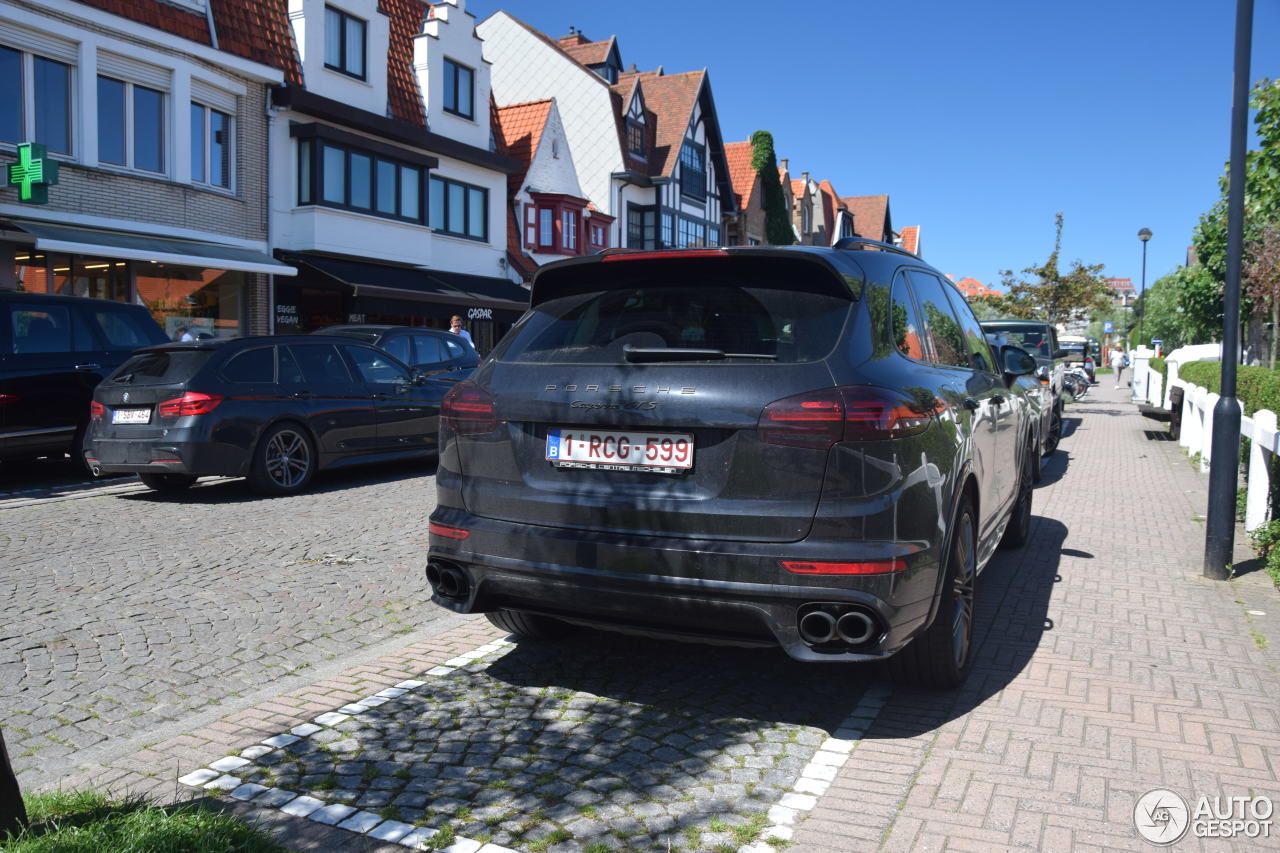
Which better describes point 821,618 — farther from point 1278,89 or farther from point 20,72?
point 20,72

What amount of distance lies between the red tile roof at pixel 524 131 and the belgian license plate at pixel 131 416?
2275 cm

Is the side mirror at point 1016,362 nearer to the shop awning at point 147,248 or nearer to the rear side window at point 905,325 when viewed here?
the rear side window at point 905,325

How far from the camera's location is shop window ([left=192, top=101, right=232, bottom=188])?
2031 centimetres

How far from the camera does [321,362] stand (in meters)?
11.0

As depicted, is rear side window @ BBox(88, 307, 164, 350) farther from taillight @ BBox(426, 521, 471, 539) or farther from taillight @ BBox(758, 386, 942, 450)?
taillight @ BBox(758, 386, 942, 450)

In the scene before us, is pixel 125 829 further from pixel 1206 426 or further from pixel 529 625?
pixel 1206 426

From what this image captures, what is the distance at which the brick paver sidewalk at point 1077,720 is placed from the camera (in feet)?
10.5

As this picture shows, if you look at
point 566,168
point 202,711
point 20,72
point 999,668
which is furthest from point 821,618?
point 566,168

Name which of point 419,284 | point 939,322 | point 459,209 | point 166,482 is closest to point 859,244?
point 939,322

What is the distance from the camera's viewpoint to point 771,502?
361cm

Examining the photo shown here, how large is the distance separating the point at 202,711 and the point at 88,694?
59 cm

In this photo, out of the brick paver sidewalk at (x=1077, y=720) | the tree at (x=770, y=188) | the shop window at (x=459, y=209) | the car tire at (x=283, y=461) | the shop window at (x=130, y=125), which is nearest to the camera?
the brick paver sidewalk at (x=1077, y=720)

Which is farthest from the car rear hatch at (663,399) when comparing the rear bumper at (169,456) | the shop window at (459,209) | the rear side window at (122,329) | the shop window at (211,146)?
the shop window at (459,209)

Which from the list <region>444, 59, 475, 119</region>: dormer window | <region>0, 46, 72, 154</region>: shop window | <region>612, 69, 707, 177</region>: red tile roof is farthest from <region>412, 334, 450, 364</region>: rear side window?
<region>612, 69, 707, 177</region>: red tile roof
